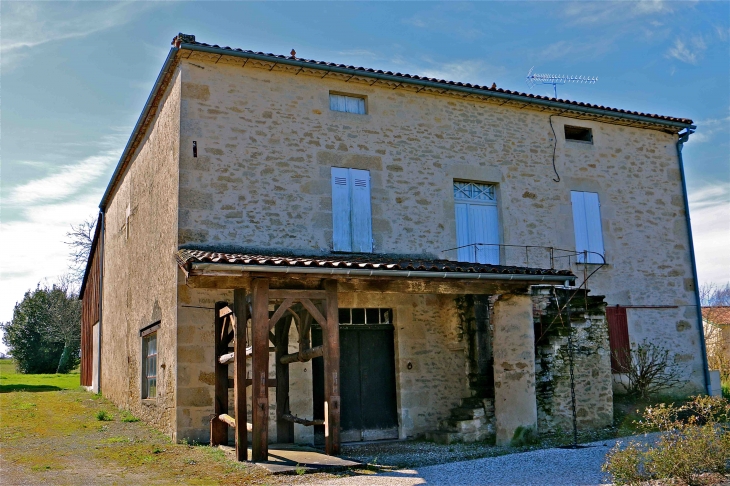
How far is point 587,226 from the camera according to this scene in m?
13.1

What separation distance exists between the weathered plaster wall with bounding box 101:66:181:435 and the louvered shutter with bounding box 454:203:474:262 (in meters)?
4.86

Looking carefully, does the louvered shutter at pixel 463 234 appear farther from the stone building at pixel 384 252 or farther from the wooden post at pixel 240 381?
the wooden post at pixel 240 381

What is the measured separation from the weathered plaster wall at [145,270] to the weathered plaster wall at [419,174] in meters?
0.74

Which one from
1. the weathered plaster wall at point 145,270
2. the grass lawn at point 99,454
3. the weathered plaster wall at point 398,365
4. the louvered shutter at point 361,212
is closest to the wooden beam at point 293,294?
the grass lawn at point 99,454

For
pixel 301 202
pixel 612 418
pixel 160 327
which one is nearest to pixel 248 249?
pixel 301 202

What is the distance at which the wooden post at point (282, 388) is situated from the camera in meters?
9.32

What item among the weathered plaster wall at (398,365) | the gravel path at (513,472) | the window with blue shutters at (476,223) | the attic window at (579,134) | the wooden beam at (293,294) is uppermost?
the attic window at (579,134)

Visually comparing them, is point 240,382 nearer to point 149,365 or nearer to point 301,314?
point 301,314

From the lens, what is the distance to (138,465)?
790 cm

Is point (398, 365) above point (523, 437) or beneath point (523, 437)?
above

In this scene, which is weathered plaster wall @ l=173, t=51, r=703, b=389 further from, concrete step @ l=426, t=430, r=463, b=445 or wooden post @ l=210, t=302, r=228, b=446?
concrete step @ l=426, t=430, r=463, b=445

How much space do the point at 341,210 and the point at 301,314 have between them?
2.48m

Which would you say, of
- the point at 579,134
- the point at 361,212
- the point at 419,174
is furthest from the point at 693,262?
the point at 361,212

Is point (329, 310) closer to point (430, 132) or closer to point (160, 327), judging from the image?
point (160, 327)
